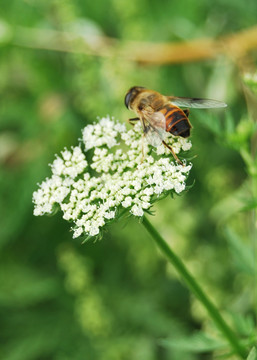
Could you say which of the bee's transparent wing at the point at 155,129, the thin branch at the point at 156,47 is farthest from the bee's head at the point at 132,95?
the thin branch at the point at 156,47

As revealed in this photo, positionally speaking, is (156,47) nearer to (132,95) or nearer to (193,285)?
(132,95)

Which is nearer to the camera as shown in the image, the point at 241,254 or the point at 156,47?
the point at 241,254

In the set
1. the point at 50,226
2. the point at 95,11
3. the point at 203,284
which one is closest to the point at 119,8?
the point at 95,11

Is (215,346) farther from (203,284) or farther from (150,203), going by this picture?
(203,284)

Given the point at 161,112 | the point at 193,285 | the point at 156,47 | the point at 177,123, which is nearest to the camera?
the point at 193,285

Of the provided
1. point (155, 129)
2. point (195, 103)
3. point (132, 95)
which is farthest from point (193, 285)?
point (132, 95)

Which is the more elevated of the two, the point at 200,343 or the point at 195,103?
the point at 195,103

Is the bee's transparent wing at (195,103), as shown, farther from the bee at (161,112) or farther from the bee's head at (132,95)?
the bee's head at (132,95)
